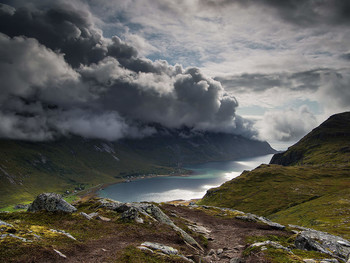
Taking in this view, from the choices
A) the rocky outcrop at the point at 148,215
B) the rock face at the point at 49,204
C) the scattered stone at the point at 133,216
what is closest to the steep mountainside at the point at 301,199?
the rocky outcrop at the point at 148,215

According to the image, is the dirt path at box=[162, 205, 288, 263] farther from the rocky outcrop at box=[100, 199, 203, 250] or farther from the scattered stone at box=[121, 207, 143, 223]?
the scattered stone at box=[121, 207, 143, 223]

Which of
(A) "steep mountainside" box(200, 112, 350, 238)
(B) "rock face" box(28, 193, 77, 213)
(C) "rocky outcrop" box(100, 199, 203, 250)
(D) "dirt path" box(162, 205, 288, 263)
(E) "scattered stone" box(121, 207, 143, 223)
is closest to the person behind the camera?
(D) "dirt path" box(162, 205, 288, 263)

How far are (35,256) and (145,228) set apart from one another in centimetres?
1740

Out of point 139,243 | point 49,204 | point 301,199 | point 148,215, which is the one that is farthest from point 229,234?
point 301,199

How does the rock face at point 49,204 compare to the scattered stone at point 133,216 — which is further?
the scattered stone at point 133,216

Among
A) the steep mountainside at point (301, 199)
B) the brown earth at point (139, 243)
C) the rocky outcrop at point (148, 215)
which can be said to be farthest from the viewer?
the steep mountainside at point (301, 199)

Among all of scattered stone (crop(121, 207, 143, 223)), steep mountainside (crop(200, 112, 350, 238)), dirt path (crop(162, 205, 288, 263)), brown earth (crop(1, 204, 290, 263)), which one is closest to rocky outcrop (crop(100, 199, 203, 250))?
scattered stone (crop(121, 207, 143, 223))

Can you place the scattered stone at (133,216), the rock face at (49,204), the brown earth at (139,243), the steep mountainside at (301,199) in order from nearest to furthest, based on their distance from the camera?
the brown earth at (139,243) → the rock face at (49,204) → the scattered stone at (133,216) → the steep mountainside at (301,199)

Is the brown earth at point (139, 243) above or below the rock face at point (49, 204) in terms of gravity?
below

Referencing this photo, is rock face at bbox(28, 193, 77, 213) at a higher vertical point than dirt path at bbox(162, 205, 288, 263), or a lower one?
higher

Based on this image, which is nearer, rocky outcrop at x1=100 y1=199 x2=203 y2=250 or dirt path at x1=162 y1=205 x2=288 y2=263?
dirt path at x1=162 y1=205 x2=288 y2=263

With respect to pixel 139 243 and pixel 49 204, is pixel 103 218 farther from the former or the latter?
pixel 139 243

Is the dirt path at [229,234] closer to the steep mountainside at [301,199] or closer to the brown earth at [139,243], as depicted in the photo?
the brown earth at [139,243]

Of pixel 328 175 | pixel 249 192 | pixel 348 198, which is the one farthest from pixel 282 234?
pixel 328 175
